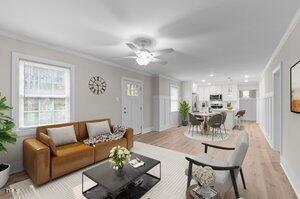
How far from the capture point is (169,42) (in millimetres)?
3186

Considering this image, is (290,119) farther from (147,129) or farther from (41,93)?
(41,93)

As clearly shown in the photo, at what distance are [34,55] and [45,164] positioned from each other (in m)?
2.22

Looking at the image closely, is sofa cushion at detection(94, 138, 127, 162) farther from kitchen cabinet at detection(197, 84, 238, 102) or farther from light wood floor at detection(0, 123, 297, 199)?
kitchen cabinet at detection(197, 84, 238, 102)

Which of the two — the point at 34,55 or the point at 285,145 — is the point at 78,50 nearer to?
the point at 34,55

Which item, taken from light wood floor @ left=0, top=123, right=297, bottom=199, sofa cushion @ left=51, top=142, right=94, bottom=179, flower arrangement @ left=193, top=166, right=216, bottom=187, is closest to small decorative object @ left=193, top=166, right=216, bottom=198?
flower arrangement @ left=193, top=166, right=216, bottom=187

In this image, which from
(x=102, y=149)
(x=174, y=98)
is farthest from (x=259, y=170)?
(x=174, y=98)

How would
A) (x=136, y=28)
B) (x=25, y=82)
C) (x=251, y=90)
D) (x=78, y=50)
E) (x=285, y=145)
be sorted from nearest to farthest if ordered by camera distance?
(x=136, y=28) → (x=285, y=145) → (x=25, y=82) → (x=78, y=50) → (x=251, y=90)

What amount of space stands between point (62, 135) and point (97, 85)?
5.68 ft

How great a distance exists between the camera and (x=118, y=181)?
1930mm

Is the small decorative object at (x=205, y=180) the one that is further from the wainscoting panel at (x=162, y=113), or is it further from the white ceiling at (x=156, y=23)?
the wainscoting panel at (x=162, y=113)

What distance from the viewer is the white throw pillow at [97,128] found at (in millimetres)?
3683

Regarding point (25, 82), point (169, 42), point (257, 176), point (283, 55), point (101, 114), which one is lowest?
point (257, 176)

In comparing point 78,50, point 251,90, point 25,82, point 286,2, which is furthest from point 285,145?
point 251,90

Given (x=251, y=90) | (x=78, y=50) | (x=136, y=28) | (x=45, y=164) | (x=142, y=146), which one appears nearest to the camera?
(x=45, y=164)
